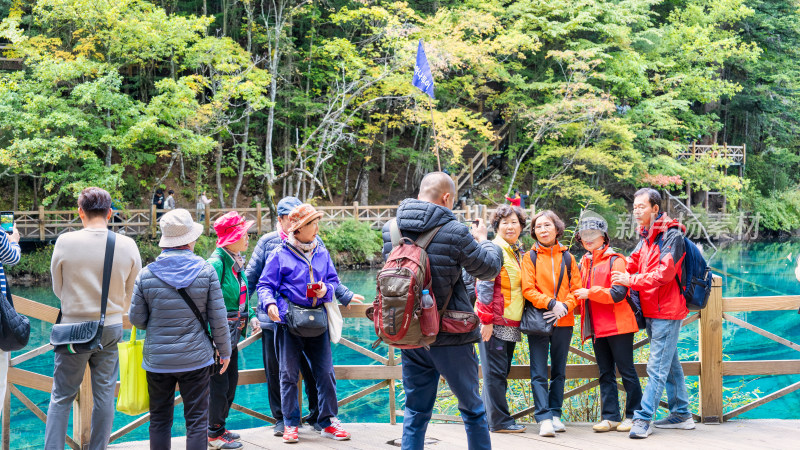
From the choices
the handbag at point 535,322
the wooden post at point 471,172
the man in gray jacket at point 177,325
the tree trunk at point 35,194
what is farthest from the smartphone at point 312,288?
the wooden post at point 471,172

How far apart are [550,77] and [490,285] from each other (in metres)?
19.0

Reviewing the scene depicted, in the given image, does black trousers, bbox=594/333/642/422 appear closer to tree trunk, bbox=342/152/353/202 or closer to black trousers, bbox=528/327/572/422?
black trousers, bbox=528/327/572/422

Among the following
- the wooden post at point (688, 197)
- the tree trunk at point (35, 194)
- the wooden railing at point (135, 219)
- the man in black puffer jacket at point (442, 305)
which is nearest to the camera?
the man in black puffer jacket at point (442, 305)

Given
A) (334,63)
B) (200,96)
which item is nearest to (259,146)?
(200,96)

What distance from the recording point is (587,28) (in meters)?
20.9

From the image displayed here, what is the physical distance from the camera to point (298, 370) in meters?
3.85

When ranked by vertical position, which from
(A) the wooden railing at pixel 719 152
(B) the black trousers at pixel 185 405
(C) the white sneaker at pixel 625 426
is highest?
(A) the wooden railing at pixel 719 152

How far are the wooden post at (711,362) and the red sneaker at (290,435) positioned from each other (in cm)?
263

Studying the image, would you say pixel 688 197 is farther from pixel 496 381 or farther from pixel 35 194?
pixel 496 381

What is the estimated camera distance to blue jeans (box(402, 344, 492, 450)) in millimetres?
2916

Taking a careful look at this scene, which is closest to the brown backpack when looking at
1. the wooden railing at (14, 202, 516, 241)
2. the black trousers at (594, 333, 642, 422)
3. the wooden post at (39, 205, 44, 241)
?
the black trousers at (594, 333, 642, 422)

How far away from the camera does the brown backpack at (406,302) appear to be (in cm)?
278

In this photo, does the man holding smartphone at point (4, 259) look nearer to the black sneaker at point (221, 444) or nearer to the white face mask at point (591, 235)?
the black sneaker at point (221, 444)

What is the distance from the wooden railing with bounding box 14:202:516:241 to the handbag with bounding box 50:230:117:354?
12.4 metres
